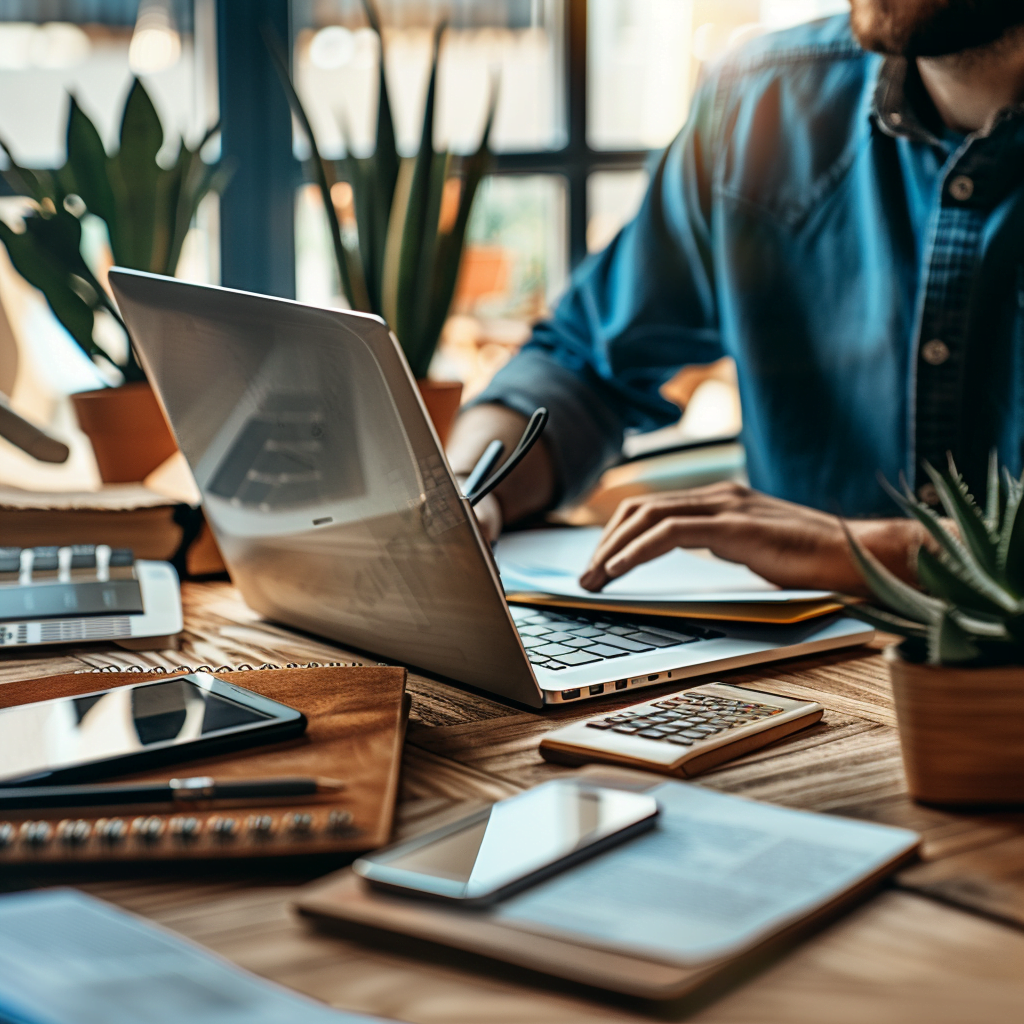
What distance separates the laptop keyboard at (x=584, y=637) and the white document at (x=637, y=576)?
0.07ft

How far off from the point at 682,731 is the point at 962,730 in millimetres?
143

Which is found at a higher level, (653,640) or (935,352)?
(935,352)

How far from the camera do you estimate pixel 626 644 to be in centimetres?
81

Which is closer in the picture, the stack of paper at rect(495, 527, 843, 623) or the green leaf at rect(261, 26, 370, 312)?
the stack of paper at rect(495, 527, 843, 623)

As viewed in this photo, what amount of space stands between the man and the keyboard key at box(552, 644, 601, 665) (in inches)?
10.7

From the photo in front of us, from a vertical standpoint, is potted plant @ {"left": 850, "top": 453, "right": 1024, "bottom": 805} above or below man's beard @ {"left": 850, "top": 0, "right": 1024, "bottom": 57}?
below

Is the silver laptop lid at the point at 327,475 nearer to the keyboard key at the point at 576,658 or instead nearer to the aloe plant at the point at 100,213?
the keyboard key at the point at 576,658

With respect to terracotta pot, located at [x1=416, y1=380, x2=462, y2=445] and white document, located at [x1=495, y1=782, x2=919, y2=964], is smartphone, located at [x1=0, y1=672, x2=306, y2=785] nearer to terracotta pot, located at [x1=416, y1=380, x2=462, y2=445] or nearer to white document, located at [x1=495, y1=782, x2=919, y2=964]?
white document, located at [x1=495, y1=782, x2=919, y2=964]

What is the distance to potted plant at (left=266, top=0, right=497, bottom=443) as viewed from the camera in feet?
5.04

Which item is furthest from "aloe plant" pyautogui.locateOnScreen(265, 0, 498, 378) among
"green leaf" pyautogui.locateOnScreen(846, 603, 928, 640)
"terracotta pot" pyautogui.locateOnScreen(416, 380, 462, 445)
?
"green leaf" pyautogui.locateOnScreen(846, 603, 928, 640)

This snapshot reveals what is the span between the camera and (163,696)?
0.62m

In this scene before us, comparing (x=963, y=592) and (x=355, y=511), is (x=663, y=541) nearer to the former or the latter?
(x=355, y=511)

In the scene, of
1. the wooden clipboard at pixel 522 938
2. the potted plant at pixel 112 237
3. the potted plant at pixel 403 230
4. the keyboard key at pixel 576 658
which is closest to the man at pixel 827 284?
the potted plant at pixel 403 230

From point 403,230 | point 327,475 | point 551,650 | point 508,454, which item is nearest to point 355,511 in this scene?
point 327,475
